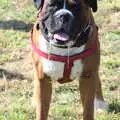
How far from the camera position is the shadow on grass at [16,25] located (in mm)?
6852

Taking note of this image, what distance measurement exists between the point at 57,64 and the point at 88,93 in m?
0.41

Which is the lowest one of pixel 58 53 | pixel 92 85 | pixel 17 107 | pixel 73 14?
pixel 17 107

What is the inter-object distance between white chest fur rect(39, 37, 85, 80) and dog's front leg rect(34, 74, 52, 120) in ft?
0.37

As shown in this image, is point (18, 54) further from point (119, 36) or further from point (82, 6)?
point (82, 6)

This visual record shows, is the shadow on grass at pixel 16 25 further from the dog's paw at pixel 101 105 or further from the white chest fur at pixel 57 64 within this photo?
the white chest fur at pixel 57 64

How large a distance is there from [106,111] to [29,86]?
36.2 inches

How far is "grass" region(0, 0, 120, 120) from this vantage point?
15.3 ft

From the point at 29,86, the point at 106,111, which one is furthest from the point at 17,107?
the point at 106,111

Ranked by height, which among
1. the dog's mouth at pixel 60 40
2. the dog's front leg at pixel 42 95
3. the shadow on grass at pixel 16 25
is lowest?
the shadow on grass at pixel 16 25

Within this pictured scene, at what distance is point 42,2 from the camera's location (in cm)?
371

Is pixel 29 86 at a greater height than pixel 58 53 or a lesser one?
lesser

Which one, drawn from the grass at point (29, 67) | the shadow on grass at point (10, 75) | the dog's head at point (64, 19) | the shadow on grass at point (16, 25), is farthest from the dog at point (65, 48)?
the shadow on grass at point (16, 25)

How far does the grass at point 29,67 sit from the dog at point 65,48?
0.52 metres

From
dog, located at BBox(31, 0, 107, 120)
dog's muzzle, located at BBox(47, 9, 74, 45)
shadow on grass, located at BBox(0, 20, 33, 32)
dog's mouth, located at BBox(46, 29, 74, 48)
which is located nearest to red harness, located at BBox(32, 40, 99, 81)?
dog, located at BBox(31, 0, 107, 120)
